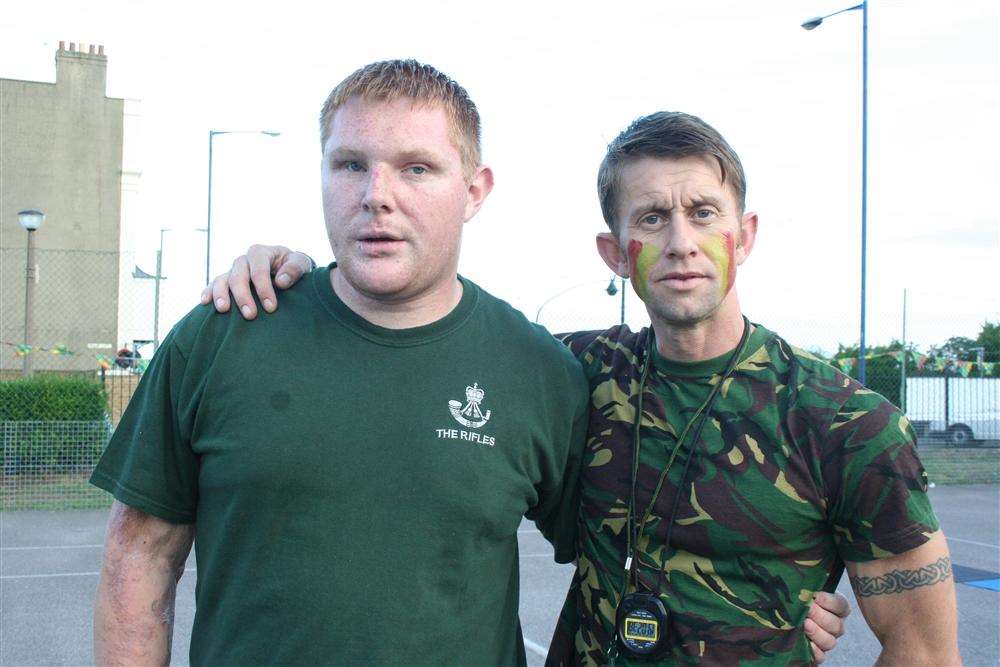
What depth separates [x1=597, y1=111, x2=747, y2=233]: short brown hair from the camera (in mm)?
2449

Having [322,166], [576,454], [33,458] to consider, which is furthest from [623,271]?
[33,458]

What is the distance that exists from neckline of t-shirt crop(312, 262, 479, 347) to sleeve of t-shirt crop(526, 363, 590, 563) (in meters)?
0.41

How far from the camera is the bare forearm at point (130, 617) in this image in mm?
2141

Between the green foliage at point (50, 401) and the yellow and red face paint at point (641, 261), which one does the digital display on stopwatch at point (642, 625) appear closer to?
the yellow and red face paint at point (641, 261)

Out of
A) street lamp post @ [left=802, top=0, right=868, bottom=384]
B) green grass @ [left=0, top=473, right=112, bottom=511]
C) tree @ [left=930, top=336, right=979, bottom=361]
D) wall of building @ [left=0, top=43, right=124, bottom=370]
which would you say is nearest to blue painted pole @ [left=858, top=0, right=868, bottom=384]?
street lamp post @ [left=802, top=0, right=868, bottom=384]

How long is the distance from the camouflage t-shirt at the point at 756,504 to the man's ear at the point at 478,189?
0.70 m

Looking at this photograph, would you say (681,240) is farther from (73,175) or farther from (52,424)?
(73,175)

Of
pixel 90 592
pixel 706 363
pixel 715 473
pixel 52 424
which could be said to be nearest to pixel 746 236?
pixel 706 363

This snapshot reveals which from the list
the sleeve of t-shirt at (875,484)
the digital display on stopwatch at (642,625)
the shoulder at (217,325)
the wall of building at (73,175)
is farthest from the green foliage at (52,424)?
the wall of building at (73,175)

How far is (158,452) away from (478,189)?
1043mm

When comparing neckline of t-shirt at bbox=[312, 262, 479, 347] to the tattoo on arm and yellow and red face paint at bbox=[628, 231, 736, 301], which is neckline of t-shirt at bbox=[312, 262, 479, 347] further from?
the tattoo on arm

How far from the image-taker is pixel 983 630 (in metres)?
6.52

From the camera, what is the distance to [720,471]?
90.0 inches

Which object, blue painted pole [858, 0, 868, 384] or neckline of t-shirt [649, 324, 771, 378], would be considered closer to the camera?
neckline of t-shirt [649, 324, 771, 378]
